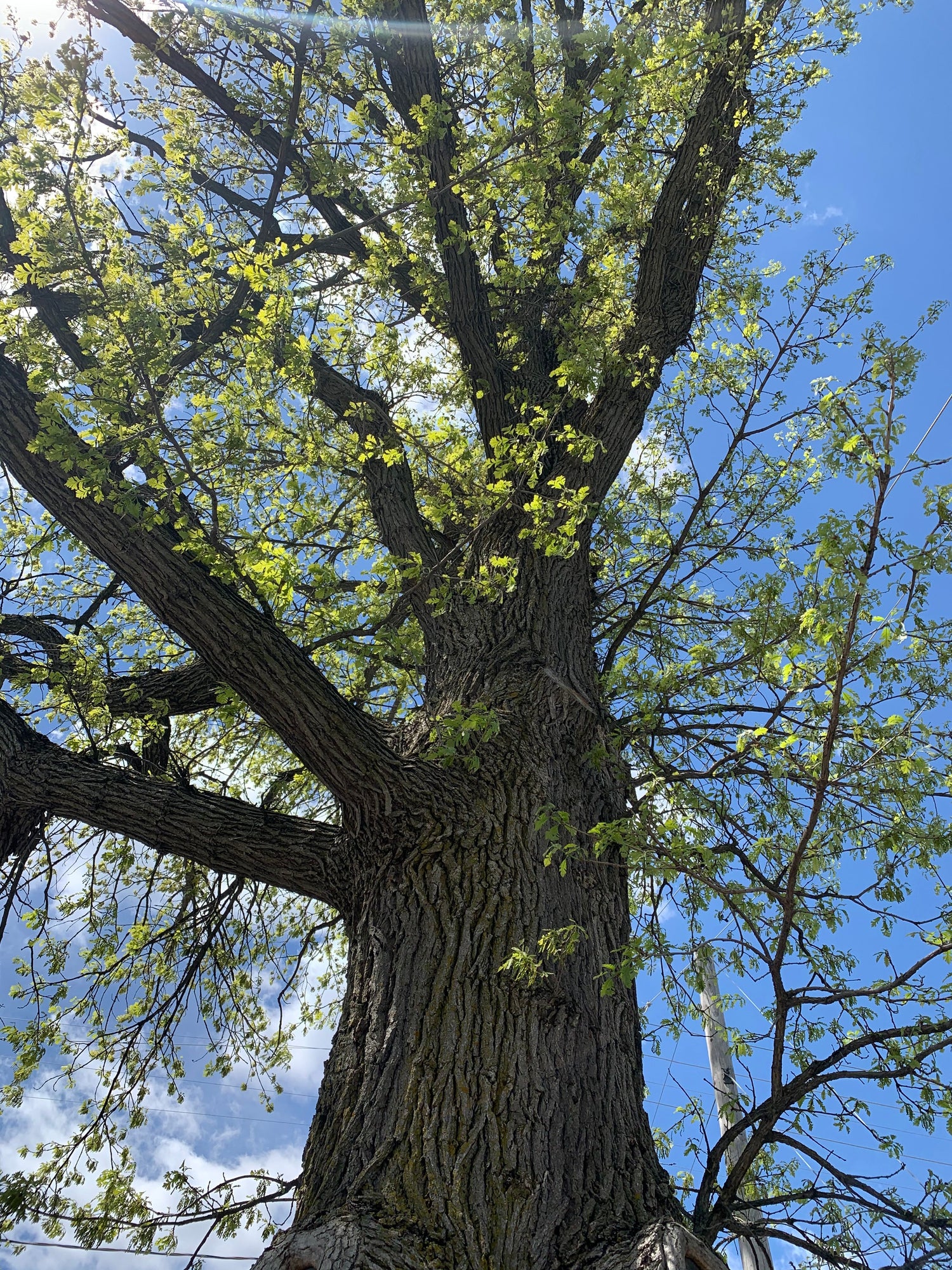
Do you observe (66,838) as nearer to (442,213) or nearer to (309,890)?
(309,890)

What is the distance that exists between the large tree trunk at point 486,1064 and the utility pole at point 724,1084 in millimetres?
327

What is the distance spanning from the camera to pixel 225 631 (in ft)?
11.0

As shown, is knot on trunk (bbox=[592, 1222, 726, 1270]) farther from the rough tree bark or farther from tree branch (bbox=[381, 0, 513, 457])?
tree branch (bbox=[381, 0, 513, 457])

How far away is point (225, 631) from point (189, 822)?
2.78 feet

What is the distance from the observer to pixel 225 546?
3.40m

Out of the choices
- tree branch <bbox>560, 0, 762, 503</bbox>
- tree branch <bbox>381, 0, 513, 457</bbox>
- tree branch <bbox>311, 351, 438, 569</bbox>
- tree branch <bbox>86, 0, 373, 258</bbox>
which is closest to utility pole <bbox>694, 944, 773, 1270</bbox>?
tree branch <bbox>311, 351, 438, 569</bbox>

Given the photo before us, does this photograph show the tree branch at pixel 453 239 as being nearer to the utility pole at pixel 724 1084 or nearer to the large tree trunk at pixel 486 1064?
the large tree trunk at pixel 486 1064

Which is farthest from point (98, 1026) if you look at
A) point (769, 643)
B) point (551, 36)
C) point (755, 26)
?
point (755, 26)

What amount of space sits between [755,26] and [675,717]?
4.56 metres

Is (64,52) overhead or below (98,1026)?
overhead

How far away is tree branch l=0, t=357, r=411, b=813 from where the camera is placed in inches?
131

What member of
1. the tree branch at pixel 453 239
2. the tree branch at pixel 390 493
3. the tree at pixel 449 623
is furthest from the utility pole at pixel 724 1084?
the tree branch at pixel 453 239

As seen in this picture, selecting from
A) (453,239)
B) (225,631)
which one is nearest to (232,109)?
(453,239)

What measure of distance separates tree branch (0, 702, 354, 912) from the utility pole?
1.50 metres
